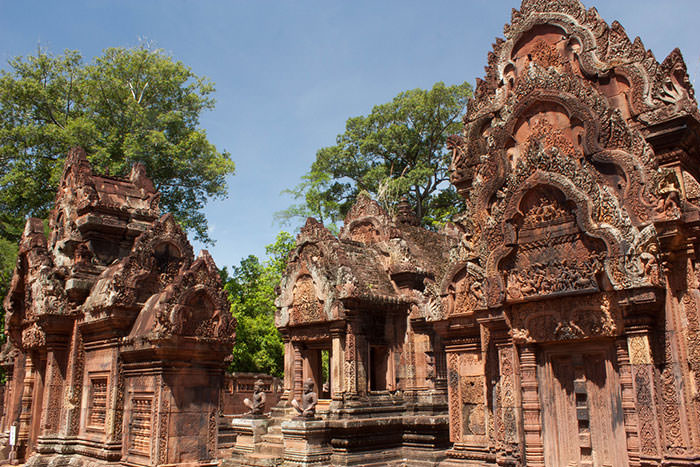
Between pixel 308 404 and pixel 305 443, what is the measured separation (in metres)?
0.88

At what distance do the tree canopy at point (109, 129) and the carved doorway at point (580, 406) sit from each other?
22181 millimetres

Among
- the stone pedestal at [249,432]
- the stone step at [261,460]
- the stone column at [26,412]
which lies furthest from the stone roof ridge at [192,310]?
the stone pedestal at [249,432]

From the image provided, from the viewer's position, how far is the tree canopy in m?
26.5

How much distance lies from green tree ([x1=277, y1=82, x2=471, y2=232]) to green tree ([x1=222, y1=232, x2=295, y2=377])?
494 centimetres

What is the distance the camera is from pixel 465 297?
10.4m

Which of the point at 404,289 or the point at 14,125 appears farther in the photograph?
the point at 14,125

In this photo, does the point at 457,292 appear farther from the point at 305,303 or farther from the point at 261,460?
the point at 261,460

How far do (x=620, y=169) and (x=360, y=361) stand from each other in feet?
28.7

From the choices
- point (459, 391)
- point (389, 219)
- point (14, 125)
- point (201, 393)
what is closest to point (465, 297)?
point (459, 391)

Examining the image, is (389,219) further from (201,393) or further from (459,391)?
(201,393)

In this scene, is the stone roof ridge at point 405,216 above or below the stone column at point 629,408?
above

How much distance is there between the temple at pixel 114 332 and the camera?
8258mm

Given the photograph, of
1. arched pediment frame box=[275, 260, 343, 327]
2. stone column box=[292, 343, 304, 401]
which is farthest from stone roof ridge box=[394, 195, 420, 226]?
stone column box=[292, 343, 304, 401]

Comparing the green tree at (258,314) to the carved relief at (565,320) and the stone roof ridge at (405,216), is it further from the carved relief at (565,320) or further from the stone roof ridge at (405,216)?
the carved relief at (565,320)
